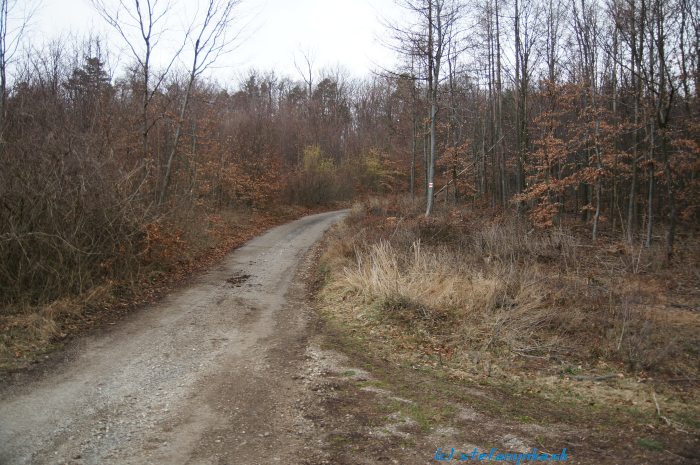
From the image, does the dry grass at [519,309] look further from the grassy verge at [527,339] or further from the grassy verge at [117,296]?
the grassy verge at [117,296]

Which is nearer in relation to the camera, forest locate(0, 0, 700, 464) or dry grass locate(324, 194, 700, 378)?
forest locate(0, 0, 700, 464)

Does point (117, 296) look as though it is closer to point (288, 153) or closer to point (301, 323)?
point (301, 323)

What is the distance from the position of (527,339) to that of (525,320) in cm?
40

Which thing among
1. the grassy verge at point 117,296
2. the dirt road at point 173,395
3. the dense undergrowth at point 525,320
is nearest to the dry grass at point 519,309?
the dense undergrowth at point 525,320

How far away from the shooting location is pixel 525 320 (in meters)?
7.11

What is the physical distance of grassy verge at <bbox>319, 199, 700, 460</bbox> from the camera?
4.89m

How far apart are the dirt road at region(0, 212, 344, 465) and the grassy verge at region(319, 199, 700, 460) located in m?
1.25

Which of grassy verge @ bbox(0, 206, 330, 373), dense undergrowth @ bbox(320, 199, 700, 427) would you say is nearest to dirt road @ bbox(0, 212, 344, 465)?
grassy verge @ bbox(0, 206, 330, 373)

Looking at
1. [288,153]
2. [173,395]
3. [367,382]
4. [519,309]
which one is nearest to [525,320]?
[519,309]

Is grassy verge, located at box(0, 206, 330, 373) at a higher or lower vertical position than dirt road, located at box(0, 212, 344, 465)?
higher

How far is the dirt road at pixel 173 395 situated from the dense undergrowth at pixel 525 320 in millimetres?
1510

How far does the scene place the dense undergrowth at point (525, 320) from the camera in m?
5.91

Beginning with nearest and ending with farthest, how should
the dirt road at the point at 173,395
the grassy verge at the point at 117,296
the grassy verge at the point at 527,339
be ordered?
1. the dirt road at the point at 173,395
2. the grassy verge at the point at 527,339
3. the grassy verge at the point at 117,296

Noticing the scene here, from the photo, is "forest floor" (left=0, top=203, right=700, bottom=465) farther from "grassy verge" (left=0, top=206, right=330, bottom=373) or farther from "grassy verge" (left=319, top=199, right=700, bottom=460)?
"grassy verge" (left=0, top=206, right=330, bottom=373)
